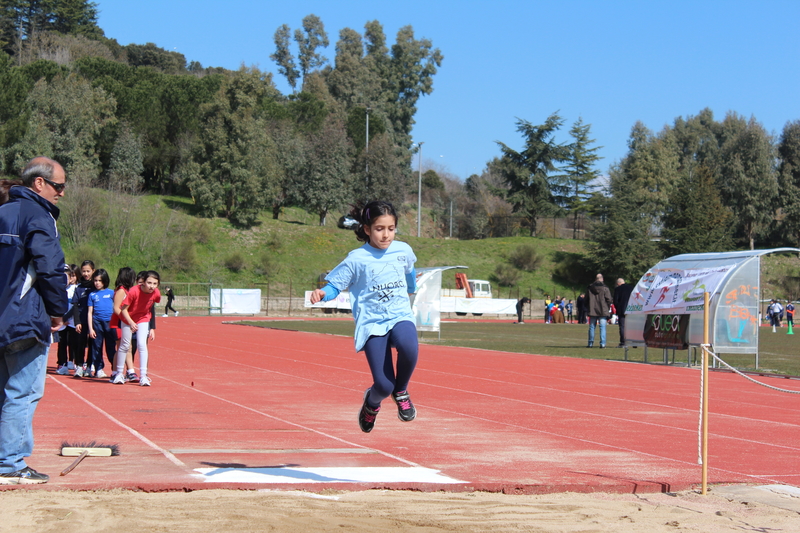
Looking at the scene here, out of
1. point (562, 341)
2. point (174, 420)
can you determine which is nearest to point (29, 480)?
point (174, 420)

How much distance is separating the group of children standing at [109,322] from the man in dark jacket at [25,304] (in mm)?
6981

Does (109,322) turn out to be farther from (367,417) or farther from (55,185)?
(367,417)

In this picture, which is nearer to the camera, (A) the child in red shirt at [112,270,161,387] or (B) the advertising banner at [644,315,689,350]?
(A) the child in red shirt at [112,270,161,387]

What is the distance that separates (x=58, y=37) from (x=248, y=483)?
9509cm

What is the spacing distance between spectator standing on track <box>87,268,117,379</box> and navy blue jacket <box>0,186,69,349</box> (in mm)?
8477

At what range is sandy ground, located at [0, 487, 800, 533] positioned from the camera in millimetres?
4773

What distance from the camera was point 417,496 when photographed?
567 centimetres

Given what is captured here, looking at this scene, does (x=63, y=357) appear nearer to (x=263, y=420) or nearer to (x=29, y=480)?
(x=263, y=420)

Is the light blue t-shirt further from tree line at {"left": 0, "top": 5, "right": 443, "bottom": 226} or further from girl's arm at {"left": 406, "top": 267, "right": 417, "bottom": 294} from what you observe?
tree line at {"left": 0, "top": 5, "right": 443, "bottom": 226}

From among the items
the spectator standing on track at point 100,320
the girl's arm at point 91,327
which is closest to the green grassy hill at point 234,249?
the spectator standing on track at point 100,320

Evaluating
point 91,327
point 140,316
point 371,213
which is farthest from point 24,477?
point 91,327

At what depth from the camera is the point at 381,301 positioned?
6.28m

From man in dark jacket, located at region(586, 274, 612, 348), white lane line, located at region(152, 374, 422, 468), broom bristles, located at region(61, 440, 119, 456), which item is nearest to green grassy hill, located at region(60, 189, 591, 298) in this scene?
man in dark jacket, located at region(586, 274, 612, 348)

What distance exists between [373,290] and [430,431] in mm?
3055
